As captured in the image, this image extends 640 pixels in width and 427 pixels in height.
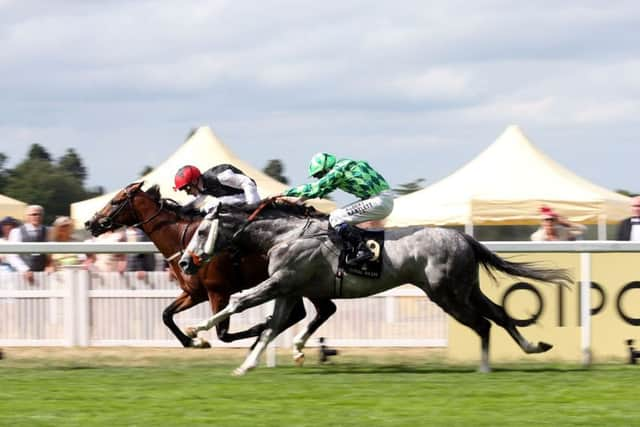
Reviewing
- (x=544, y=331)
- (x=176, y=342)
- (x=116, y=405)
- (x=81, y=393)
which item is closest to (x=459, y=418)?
(x=116, y=405)

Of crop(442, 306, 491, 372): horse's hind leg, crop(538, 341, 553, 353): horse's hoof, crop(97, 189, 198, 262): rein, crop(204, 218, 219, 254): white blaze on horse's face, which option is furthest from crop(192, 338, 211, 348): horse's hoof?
crop(538, 341, 553, 353): horse's hoof

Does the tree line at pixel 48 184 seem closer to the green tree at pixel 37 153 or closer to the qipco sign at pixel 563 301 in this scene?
the green tree at pixel 37 153

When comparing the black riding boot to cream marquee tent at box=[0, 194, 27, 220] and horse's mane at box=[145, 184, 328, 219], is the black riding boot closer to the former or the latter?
horse's mane at box=[145, 184, 328, 219]

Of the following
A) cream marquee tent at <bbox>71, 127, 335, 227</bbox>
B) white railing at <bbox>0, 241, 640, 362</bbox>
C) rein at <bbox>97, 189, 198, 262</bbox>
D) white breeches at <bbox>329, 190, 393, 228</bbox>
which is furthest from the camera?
cream marquee tent at <bbox>71, 127, 335, 227</bbox>

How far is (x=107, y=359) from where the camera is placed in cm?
1249

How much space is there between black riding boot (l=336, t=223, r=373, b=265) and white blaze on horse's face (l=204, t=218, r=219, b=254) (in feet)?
3.51

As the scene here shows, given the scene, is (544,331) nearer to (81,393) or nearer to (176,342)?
(176,342)

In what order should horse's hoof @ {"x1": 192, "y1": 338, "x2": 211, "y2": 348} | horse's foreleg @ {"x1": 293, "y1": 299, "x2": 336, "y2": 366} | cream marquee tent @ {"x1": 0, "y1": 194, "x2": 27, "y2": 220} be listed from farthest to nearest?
cream marquee tent @ {"x1": 0, "y1": 194, "x2": 27, "y2": 220}
horse's hoof @ {"x1": 192, "y1": 338, "x2": 211, "y2": 348}
horse's foreleg @ {"x1": 293, "y1": 299, "x2": 336, "y2": 366}

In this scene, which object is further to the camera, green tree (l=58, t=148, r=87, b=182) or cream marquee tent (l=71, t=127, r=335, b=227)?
green tree (l=58, t=148, r=87, b=182)

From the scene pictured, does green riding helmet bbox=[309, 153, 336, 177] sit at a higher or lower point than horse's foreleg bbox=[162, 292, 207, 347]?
higher

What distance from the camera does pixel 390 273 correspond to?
435 inches

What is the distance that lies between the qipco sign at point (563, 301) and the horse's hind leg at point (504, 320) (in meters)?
0.72

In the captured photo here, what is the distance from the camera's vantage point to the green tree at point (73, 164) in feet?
196

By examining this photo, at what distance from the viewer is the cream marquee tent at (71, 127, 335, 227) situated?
24.7m
